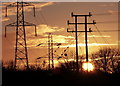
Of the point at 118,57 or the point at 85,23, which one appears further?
the point at 118,57

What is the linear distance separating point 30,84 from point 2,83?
9.60 ft

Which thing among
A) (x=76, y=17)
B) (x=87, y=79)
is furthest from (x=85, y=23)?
(x=87, y=79)

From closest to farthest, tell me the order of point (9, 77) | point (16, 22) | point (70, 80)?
point (16, 22) → point (70, 80) → point (9, 77)

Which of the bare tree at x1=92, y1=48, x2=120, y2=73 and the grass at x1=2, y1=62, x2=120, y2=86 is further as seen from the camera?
the bare tree at x1=92, y1=48, x2=120, y2=73

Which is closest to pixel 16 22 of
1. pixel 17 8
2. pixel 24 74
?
pixel 17 8

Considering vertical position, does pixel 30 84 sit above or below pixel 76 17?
below

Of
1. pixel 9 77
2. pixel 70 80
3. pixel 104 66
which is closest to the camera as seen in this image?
pixel 70 80

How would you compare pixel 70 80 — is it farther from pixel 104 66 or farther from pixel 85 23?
pixel 104 66

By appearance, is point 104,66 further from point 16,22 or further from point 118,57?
point 16,22

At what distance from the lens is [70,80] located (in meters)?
50.9

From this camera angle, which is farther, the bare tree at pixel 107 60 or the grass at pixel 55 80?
the bare tree at pixel 107 60

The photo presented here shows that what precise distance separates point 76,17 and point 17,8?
9488mm

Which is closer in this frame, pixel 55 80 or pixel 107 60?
pixel 55 80

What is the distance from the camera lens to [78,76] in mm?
53531
